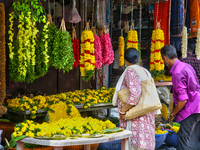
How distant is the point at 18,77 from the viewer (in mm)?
3670

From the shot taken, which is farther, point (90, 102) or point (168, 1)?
point (168, 1)

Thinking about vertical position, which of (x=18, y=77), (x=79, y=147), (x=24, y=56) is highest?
(x=24, y=56)

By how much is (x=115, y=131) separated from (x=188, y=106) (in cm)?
128

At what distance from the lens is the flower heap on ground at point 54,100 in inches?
162

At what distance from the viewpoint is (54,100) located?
4.51 meters

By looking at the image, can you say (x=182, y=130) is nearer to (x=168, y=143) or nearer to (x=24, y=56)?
(x=168, y=143)

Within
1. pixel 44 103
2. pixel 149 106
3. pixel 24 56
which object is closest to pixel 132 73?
pixel 149 106

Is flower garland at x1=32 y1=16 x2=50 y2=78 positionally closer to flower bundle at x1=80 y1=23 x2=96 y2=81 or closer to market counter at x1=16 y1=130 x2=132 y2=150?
flower bundle at x1=80 y1=23 x2=96 y2=81

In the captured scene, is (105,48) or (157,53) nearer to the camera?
(105,48)

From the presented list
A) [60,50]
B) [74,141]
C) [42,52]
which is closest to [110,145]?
[74,141]

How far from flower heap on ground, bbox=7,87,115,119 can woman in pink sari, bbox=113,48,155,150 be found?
131 centimetres

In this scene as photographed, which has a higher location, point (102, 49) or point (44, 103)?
point (102, 49)

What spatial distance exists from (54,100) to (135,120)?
5.89ft

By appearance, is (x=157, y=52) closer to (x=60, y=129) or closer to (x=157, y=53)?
(x=157, y=53)
